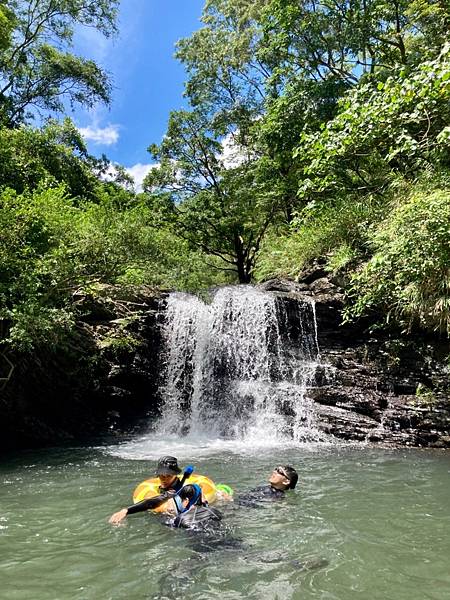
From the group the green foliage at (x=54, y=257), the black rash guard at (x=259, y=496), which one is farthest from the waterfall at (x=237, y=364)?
the black rash guard at (x=259, y=496)

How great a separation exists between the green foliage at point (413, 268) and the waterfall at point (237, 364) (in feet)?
6.08

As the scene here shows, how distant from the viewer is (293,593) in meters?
3.38

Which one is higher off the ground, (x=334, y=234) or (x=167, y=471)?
(x=334, y=234)

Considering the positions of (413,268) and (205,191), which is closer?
(413,268)

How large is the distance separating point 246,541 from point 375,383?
704 cm

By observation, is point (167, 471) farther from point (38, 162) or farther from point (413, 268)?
point (38, 162)

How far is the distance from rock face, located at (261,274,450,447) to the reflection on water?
209 cm

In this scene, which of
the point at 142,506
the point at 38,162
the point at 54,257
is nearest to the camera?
the point at 142,506

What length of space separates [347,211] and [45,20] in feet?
55.9

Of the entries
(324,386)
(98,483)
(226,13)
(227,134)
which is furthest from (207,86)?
(98,483)

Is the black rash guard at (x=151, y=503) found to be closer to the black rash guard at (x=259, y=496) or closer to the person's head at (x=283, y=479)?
the black rash guard at (x=259, y=496)

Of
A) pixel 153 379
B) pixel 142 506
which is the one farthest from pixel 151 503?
pixel 153 379

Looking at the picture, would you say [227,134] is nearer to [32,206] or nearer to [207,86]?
[207,86]

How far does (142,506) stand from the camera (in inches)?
193
